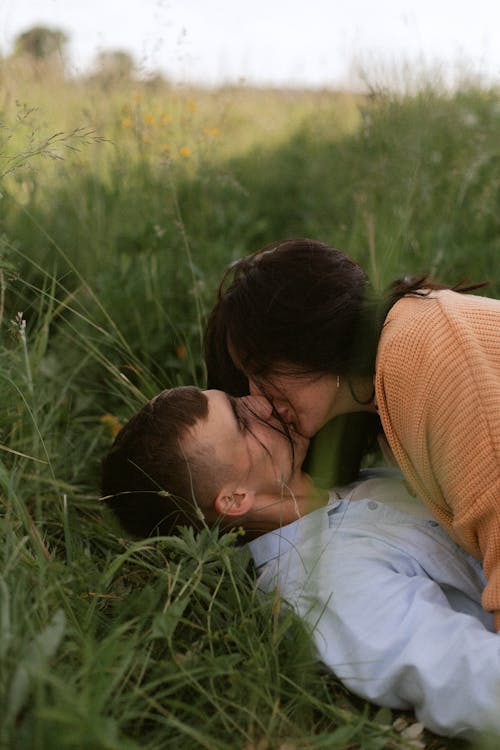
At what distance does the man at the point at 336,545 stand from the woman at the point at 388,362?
100mm

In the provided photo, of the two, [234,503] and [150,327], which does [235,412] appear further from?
[150,327]

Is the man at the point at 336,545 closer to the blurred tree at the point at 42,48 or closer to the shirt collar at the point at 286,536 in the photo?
the shirt collar at the point at 286,536

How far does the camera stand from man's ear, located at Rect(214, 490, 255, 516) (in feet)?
6.21

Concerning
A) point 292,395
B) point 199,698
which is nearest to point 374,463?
point 292,395

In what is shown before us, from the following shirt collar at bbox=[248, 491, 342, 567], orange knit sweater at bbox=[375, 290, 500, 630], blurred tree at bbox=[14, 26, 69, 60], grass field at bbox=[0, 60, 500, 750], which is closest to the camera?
grass field at bbox=[0, 60, 500, 750]

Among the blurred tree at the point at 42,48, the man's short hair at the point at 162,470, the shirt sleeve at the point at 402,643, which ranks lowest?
the shirt sleeve at the point at 402,643

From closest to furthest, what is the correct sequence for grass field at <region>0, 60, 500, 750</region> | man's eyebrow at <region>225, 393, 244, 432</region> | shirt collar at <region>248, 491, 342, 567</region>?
grass field at <region>0, 60, 500, 750</region> < shirt collar at <region>248, 491, 342, 567</region> < man's eyebrow at <region>225, 393, 244, 432</region>

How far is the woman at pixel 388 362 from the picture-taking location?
169cm

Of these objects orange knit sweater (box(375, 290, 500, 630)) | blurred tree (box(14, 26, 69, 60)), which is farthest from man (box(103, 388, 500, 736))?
blurred tree (box(14, 26, 69, 60))

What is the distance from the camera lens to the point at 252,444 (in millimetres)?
1973

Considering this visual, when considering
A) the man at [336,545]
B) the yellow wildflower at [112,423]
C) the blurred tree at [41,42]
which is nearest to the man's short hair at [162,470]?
the man at [336,545]

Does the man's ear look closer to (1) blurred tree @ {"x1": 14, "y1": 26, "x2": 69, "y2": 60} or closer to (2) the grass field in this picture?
(2) the grass field

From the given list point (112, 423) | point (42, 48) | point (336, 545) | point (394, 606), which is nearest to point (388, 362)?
point (336, 545)

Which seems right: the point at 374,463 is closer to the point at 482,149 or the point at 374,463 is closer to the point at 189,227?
the point at 189,227
